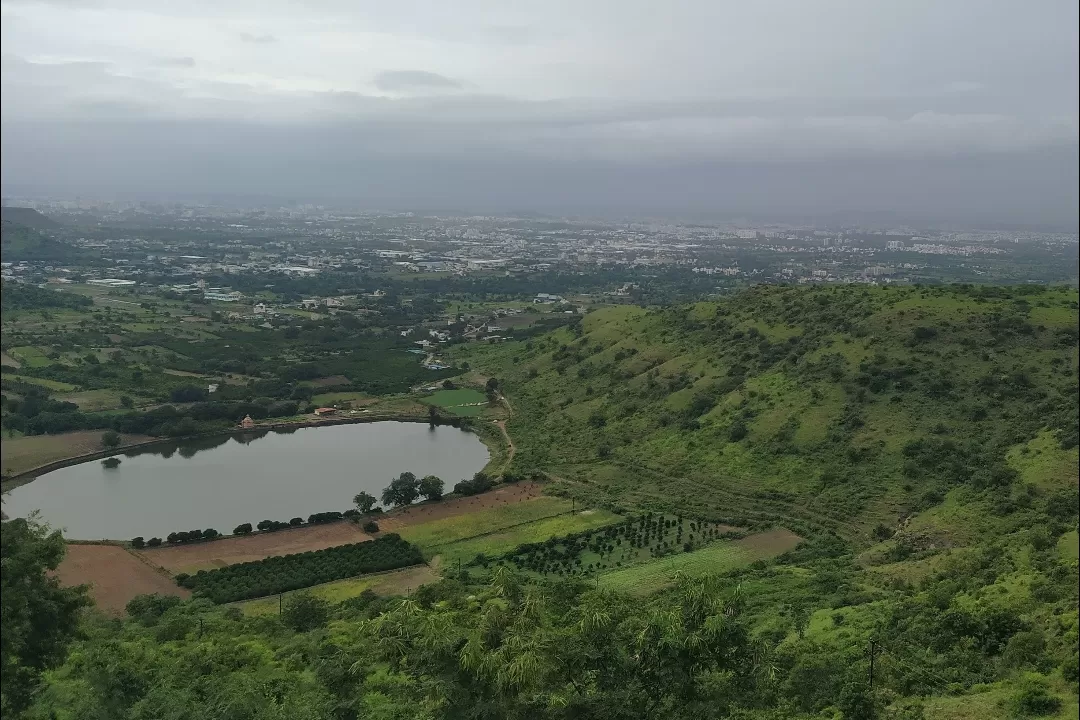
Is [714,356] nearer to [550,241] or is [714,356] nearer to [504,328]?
[504,328]

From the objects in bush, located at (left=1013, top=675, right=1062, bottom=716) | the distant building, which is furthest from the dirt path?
the distant building

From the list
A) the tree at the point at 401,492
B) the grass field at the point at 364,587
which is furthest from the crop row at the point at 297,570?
the tree at the point at 401,492

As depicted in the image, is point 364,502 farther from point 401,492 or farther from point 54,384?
point 54,384

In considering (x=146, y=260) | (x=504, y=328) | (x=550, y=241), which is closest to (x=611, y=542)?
(x=504, y=328)

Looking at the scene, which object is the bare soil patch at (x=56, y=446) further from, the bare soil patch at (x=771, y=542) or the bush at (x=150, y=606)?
the bare soil patch at (x=771, y=542)

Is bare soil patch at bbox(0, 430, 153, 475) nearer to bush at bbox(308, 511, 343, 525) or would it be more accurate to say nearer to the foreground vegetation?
bush at bbox(308, 511, 343, 525)
